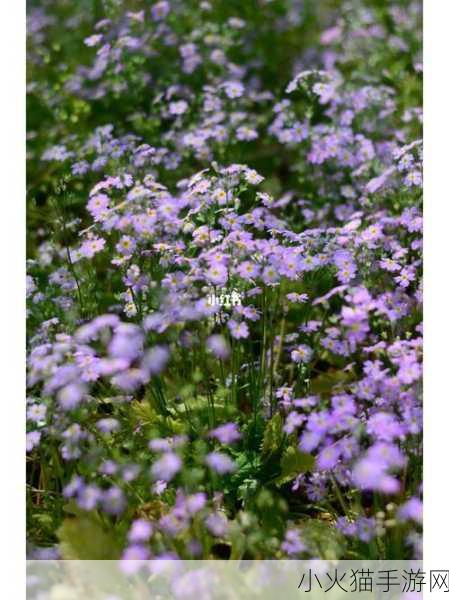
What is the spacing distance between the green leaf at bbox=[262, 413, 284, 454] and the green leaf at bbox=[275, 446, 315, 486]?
68 mm

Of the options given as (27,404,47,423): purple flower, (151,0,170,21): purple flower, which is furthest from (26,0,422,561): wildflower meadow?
(151,0,170,21): purple flower

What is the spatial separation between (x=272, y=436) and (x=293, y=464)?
17 centimetres

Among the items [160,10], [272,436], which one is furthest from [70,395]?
[160,10]

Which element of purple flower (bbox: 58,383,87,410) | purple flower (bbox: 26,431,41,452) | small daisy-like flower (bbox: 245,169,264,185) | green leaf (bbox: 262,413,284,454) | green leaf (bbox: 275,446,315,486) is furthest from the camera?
small daisy-like flower (bbox: 245,169,264,185)

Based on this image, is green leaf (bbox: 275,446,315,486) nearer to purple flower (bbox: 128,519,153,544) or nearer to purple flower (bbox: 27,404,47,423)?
purple flower (bbox: 128,519,153,544)

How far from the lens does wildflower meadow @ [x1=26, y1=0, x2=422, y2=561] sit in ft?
9.31

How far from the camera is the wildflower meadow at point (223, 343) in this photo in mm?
2838

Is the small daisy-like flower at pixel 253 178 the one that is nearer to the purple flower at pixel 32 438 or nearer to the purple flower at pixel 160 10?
the purple flower at pixel 32 438

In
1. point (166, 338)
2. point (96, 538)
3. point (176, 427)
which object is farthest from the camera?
point (166, 338)
